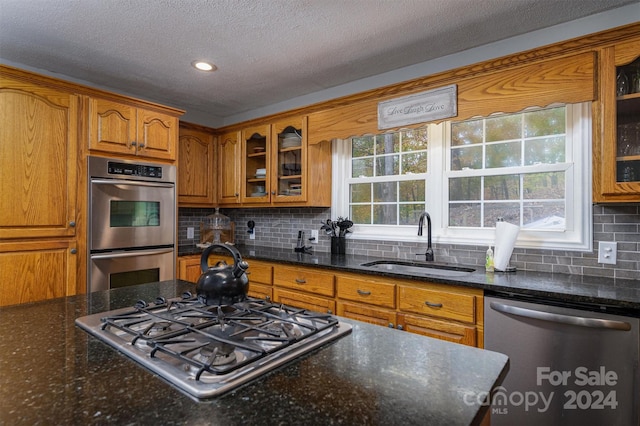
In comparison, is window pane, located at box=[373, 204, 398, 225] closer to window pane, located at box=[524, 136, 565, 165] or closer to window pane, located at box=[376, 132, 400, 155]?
window pane, located at box=[376, 132, 400, 155]

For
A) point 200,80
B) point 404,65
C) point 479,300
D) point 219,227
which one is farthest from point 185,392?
point 219,227

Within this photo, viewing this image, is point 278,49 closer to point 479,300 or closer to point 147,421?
point 479,300

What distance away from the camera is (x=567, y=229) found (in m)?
2.17

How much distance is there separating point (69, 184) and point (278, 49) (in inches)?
70.8

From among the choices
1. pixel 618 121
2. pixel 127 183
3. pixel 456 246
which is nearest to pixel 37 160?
pixel 127 183

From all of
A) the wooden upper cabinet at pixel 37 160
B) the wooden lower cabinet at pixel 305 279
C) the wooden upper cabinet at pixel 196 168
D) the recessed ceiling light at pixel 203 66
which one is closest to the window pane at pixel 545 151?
the wooden lower cabinet at pixel 305 279

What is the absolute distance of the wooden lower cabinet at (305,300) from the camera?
2490mm

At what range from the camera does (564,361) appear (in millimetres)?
1628

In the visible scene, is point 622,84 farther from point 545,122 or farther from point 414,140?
point 414,140

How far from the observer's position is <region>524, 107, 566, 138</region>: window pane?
7.29 ft

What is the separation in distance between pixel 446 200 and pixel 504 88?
0.88 m

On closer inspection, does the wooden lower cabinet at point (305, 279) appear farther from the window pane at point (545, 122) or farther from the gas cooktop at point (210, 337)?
the window pane at point (545, 122)

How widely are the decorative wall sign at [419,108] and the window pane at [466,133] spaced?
0.37m

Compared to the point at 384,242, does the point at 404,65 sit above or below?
above
